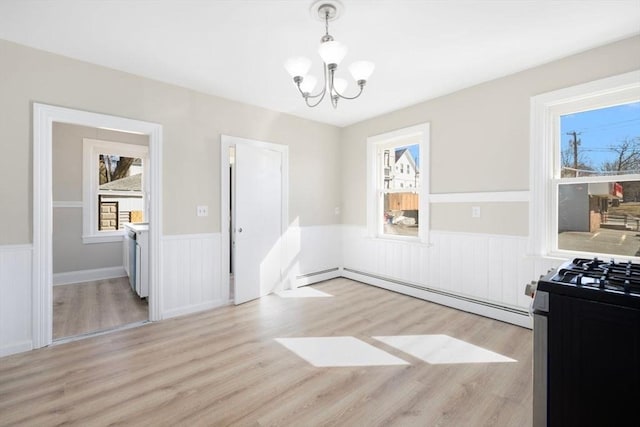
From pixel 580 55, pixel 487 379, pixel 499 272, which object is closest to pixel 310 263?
pixel 499 272

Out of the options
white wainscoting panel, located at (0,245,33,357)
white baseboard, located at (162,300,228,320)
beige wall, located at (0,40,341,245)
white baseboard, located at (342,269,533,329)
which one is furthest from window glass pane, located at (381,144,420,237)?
white wainscoting panel, located at (0,245,33,357)

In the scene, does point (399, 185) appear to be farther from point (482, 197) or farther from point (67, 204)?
point (67, 204)

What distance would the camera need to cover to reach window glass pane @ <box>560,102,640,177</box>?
246cm

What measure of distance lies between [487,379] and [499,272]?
4.50 feet

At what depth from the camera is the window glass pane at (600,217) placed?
248 cm

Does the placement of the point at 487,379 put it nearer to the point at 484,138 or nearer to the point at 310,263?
the point at 484,138

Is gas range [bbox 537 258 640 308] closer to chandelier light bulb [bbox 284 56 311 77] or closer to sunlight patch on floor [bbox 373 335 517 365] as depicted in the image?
sunlight patch on floor [bbox 373 335 517 365]

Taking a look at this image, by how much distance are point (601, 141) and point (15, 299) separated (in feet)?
17.1

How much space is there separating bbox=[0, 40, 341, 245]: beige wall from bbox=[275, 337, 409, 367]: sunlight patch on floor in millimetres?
1756

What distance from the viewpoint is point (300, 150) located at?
4422 mm

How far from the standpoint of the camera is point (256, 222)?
3879mm

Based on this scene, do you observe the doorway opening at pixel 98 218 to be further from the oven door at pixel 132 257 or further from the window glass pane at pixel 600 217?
the window glass pane at pixel 600 217

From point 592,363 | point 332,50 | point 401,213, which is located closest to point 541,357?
point 592,363

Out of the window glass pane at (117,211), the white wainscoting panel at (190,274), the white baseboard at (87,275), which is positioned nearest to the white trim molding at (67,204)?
the window glass pane at (117,211)
